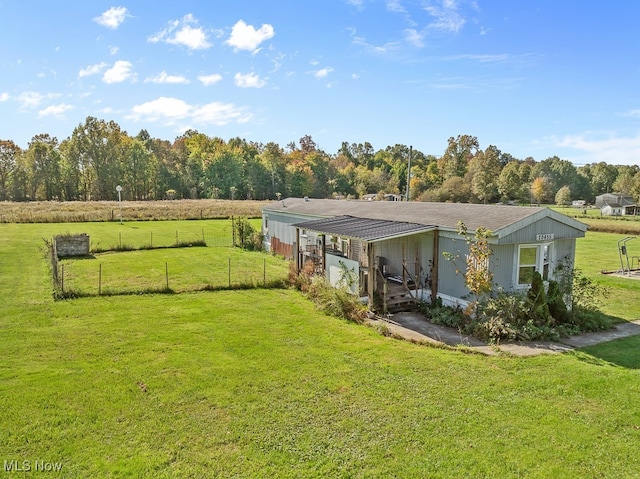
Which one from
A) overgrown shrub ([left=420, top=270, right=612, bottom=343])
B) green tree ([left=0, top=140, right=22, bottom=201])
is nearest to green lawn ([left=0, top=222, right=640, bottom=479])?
overgrown shrub ([left=420, top=270, right=612, bottom=343])

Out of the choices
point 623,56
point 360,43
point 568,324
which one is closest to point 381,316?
point 568,324

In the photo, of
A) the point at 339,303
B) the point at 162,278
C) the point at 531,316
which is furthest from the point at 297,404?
the point at 162,278

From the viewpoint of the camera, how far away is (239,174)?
7419 centimetres

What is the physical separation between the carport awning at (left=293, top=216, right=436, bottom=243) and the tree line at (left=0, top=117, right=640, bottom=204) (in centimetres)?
4133

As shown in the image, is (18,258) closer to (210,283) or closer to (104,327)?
(210,283)

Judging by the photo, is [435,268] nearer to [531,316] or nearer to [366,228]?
[366,228]

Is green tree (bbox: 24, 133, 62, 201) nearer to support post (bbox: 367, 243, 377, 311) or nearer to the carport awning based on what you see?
the carport awning

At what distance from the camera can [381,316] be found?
1195 cm

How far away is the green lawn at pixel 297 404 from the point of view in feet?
17.3

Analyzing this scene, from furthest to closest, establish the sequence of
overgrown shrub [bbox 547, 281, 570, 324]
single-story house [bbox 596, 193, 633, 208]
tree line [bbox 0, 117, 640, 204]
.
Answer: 1. single-story house [bbox 596, 193, 633, 208]
2. tree line [bbox 0, 117, 640, 204]
3. overgrown shrub [bbox 547, 281, 570, 324]

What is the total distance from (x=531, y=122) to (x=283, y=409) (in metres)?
38.1

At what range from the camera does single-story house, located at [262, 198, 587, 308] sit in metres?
11.2

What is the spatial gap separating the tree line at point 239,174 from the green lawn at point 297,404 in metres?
48.5

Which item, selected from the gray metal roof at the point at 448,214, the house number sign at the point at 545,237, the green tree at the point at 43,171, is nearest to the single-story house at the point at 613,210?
the gray metal roof at the point at 448,214
